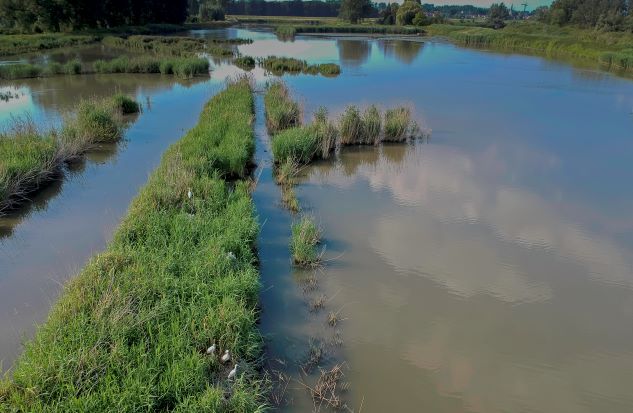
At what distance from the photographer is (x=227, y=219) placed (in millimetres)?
6641

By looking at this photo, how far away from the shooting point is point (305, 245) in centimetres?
665

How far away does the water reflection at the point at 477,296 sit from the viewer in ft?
15.1

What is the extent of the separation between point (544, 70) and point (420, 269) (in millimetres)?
25462

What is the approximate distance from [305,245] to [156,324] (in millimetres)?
2720

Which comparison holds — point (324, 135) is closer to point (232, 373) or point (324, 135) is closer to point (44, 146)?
point (44, 146)

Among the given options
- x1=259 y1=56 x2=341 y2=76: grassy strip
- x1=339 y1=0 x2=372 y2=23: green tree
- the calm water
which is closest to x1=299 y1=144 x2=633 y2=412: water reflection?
the calm water

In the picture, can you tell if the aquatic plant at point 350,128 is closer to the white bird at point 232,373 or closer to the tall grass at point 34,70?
the white bird at point 232,373

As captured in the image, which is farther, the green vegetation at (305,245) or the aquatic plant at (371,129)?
the aquatic plant at (371,129)

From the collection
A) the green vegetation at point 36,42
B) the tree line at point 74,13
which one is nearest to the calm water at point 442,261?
the green vegetation at point 36,42

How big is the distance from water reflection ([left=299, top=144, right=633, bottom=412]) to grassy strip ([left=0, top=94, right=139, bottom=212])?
549cm

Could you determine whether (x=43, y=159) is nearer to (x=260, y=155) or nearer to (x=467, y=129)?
(x=260, y=155)

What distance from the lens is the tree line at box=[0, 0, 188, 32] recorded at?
124ft

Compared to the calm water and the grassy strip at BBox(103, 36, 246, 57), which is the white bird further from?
the grassy strip at BBox(103, 36, 246, 57)

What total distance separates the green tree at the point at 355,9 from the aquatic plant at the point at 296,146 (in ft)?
251
